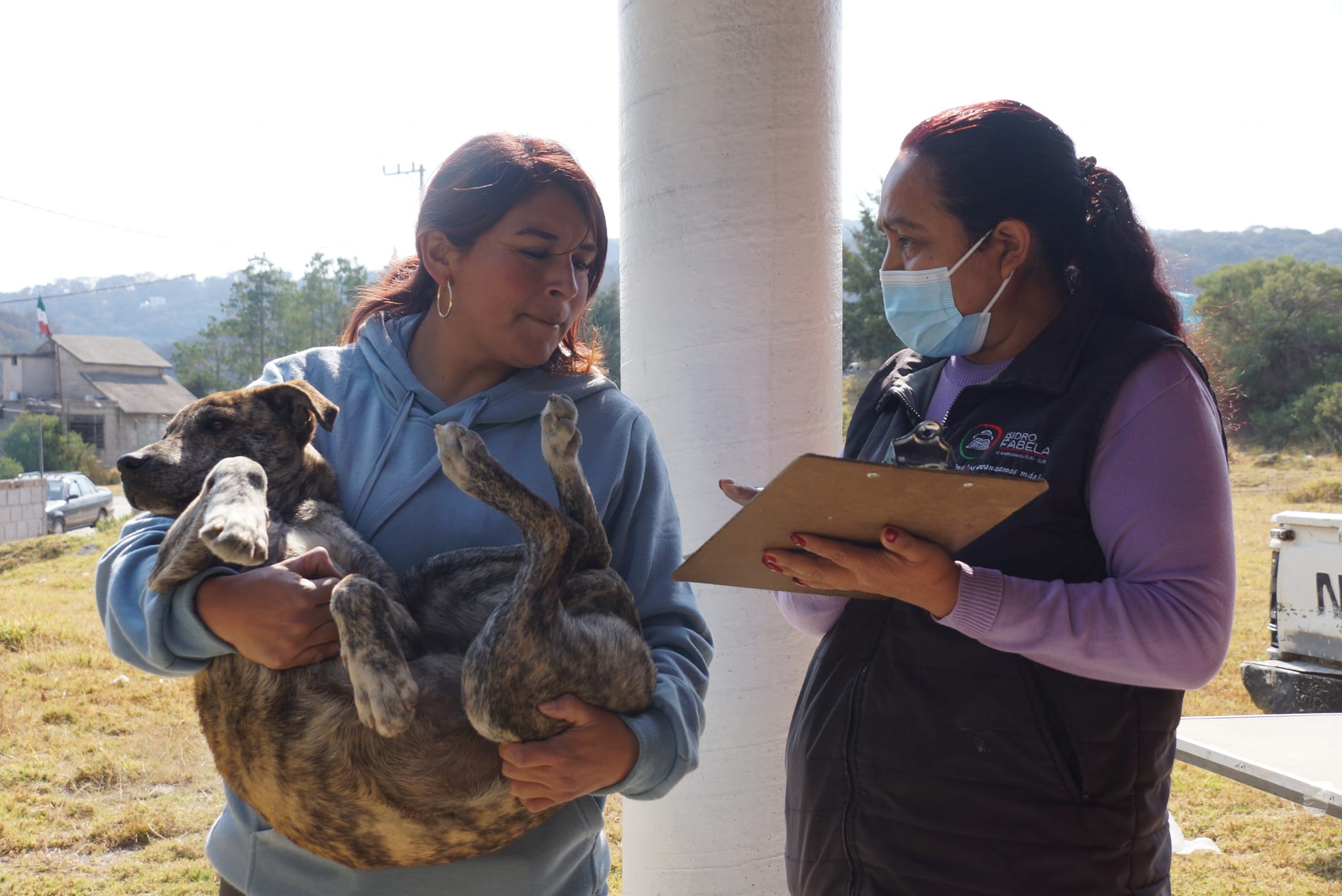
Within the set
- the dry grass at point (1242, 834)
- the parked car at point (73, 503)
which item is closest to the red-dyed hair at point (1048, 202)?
the dry grass at point (1242, 834)

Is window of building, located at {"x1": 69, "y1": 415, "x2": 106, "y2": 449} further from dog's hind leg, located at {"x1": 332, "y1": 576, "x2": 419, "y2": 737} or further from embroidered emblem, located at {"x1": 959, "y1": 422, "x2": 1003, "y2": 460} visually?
embroidered emblem, located at {"x1": 959, "y1": 422, "x2": 1003, "y2": 460}

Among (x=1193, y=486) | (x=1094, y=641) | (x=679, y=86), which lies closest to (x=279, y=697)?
(x=1094, y=641)

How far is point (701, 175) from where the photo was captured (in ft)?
→ 10.2

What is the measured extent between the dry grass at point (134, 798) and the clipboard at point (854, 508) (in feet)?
11.7

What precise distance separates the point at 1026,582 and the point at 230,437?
1.65m

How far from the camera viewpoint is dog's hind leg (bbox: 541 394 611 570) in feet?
5.91

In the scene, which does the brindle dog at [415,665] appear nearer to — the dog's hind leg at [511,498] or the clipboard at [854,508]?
the dog's hind leg at [511,498]

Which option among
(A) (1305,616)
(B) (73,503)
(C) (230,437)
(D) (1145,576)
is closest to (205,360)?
(B) (73,503)

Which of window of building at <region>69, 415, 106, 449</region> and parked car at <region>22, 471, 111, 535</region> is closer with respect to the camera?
parked car at <region>22, 471, 111, 535</region>

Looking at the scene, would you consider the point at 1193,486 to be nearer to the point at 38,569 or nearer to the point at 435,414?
the point at 435,414

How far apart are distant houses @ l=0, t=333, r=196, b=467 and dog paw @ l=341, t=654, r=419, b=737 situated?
3838cm

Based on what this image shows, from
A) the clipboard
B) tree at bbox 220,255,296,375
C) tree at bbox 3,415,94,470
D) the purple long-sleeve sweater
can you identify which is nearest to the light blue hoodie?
the clipboard

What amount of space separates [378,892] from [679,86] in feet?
8.19

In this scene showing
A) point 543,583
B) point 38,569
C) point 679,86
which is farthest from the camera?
point 38,569
